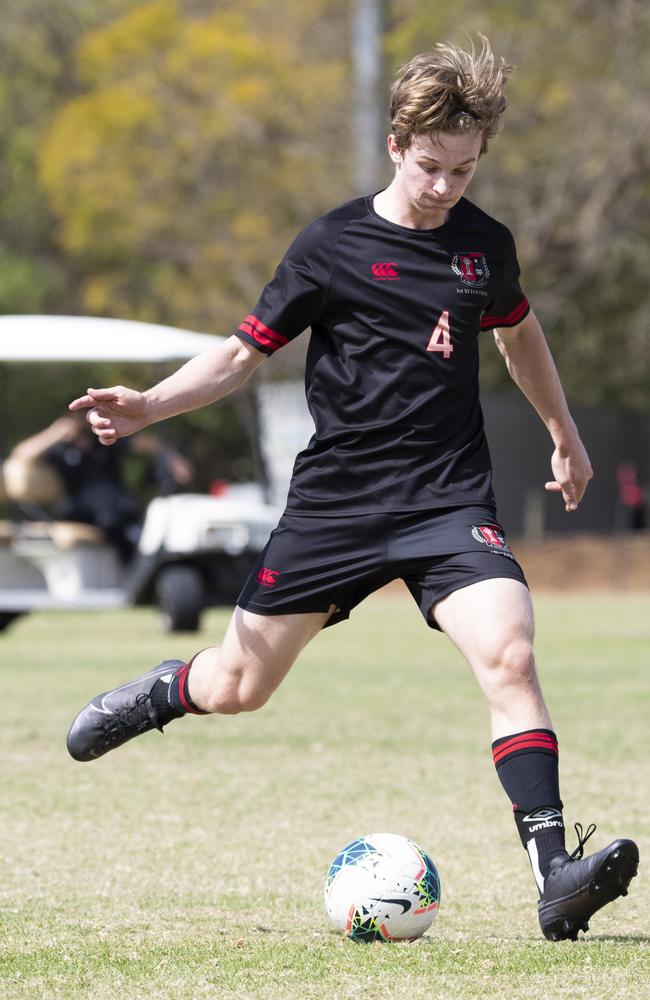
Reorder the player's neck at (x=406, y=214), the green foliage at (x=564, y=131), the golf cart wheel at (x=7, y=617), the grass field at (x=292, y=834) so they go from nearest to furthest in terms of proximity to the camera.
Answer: the grass field at (x=292, y=834), the player's neck at (x=406, y=214), the golf cart wheel at (x=7, y=617), the green foliage at (x=564, y=131)

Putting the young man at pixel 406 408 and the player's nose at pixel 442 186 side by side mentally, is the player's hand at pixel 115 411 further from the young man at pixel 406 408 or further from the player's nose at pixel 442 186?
the player's nose at pixel 442 186

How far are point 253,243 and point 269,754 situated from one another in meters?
24.4

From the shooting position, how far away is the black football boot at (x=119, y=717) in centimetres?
561

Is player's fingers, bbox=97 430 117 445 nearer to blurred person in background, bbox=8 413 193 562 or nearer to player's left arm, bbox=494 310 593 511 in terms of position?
player's left arm, bbox=494 310 593 511

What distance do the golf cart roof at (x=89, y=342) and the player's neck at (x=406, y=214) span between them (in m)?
11.1

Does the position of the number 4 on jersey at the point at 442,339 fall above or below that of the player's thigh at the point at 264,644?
above

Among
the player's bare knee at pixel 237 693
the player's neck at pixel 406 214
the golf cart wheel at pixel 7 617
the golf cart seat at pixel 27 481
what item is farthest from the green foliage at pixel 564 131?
the player's bare knee at pixel 237 693

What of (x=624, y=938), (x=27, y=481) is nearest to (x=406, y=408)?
(x=624, y=938)

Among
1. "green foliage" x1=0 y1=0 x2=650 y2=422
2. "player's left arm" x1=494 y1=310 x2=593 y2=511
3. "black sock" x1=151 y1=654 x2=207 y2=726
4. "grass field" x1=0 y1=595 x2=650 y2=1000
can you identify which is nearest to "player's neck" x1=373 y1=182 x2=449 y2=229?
"player's left arm" x1=494 y1=310 x2=593 y2=511

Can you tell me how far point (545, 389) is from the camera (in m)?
5.40

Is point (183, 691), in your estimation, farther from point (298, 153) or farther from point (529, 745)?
point (298, 153)

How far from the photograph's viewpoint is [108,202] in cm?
3303

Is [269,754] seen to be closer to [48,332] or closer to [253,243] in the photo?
[48,332]

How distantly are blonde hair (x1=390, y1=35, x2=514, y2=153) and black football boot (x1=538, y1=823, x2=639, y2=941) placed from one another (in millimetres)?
1954
